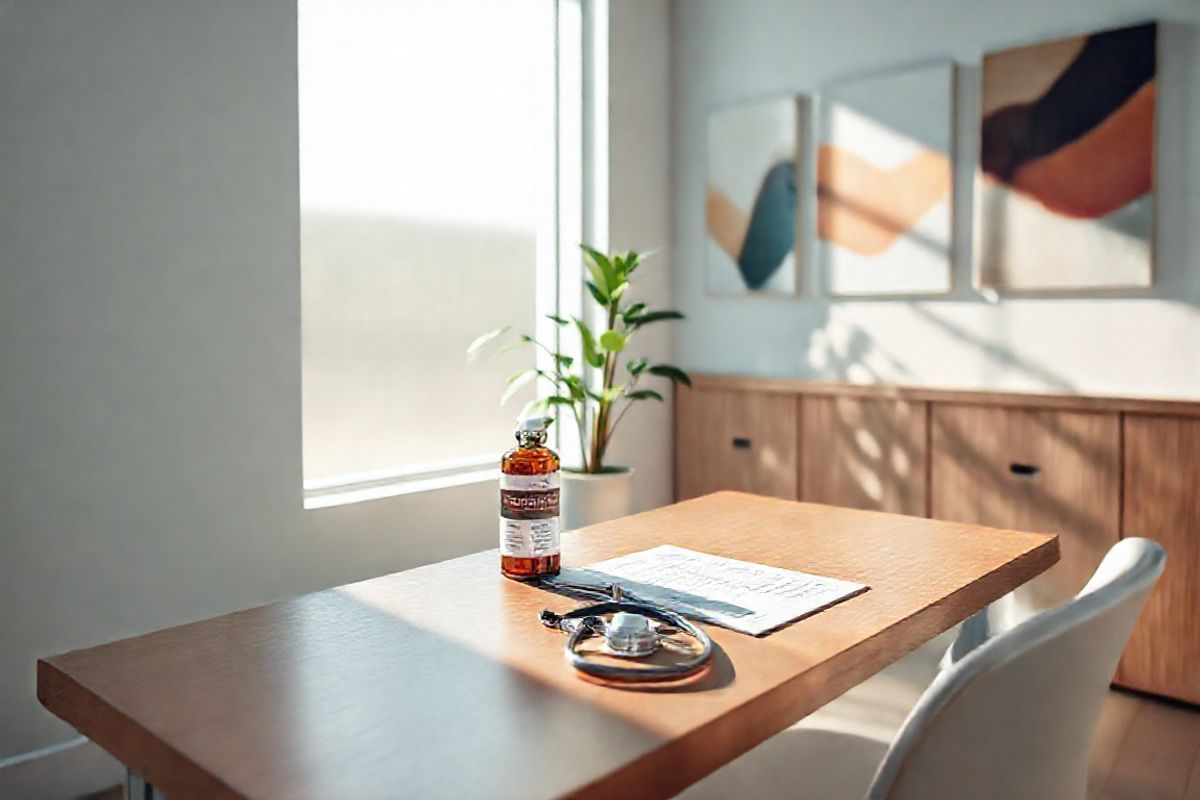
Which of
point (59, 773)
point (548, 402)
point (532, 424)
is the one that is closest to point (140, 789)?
point (532, 424)

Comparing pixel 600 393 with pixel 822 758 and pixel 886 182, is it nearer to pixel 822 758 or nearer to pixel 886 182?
pixel 886 182

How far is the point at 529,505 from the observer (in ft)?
4.59

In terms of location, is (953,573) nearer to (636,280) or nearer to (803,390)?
(803,390)

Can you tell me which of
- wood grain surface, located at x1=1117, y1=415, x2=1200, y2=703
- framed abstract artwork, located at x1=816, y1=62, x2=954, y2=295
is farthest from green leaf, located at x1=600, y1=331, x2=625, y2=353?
wood grain surface, located at x1=1117, y1=415, x2=1200, y2=703

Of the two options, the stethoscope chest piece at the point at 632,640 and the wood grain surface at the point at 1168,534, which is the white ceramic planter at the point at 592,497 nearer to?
the wood grain surface at the point at 1168,534

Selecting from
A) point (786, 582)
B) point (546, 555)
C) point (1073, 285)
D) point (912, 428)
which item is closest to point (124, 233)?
point (546, 555)

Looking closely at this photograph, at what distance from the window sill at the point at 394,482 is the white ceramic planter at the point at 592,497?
30 centimetres

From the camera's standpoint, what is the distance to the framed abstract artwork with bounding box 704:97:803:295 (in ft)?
12.1

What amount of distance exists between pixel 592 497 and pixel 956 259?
139 cm

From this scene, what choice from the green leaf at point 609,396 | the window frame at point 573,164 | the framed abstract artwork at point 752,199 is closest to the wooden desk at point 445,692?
the green leaf at point 609,396

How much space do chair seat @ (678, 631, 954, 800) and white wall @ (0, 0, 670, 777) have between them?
172cm

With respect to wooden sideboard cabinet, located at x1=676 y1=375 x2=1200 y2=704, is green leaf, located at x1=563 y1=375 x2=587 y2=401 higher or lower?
higher

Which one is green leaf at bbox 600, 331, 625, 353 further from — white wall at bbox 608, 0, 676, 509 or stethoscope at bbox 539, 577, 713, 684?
stethoscope at bbox 539, 577, 713, 684

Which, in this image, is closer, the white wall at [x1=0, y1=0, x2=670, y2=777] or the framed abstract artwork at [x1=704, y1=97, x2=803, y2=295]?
the white wall at [x1=0, y1=0, x2=670, y2=777]
